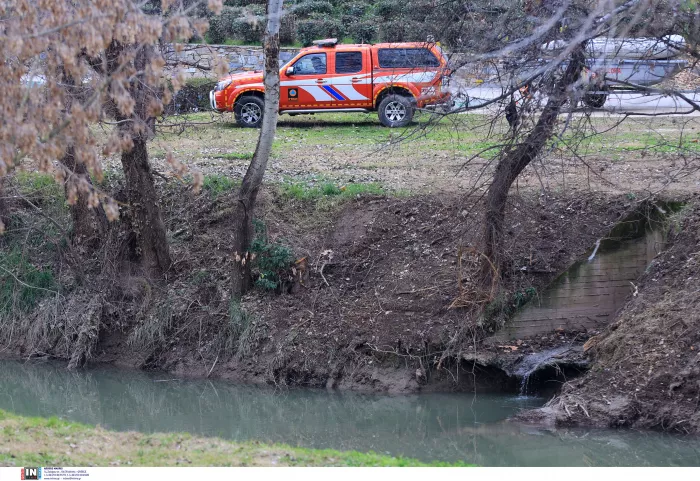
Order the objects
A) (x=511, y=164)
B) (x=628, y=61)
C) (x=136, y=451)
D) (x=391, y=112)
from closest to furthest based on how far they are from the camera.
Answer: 1. (x=136, y=451)
2. (x=628, y=61)
3. (x=511, y=164)
4. (x=391, y=112)

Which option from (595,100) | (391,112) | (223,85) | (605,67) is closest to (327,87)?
(391,112)

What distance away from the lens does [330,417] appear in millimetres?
10805

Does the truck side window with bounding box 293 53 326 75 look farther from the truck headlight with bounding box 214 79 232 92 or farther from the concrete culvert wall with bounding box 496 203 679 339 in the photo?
the concrete culvert wall with bounding box 496 203 679 339

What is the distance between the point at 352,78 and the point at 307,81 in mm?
1044

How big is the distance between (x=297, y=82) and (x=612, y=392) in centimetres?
1094

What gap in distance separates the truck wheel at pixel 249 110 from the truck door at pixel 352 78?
173 cm

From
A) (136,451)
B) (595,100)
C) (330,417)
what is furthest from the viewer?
(330,417)

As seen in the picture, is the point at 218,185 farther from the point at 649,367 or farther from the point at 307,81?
the point at 649,367

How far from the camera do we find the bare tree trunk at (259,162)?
1103 centimetres

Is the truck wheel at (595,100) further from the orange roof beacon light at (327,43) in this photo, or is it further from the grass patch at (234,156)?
the orange roof beacon light at (327,43)

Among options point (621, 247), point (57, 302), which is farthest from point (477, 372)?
point (57, 302)

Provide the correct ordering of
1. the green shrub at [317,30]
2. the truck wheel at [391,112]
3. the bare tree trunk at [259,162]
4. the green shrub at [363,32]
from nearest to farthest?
the bare tree trunk at [259,162] → the truck wheel at [391,112] → the green shrub at [363,32] → the green shrub at [317,30]

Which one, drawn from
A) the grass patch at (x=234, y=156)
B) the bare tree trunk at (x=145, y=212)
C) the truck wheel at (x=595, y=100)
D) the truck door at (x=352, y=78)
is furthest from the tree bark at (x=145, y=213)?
the truck door at (x=352, y=78)

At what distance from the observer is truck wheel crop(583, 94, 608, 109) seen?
929cm
